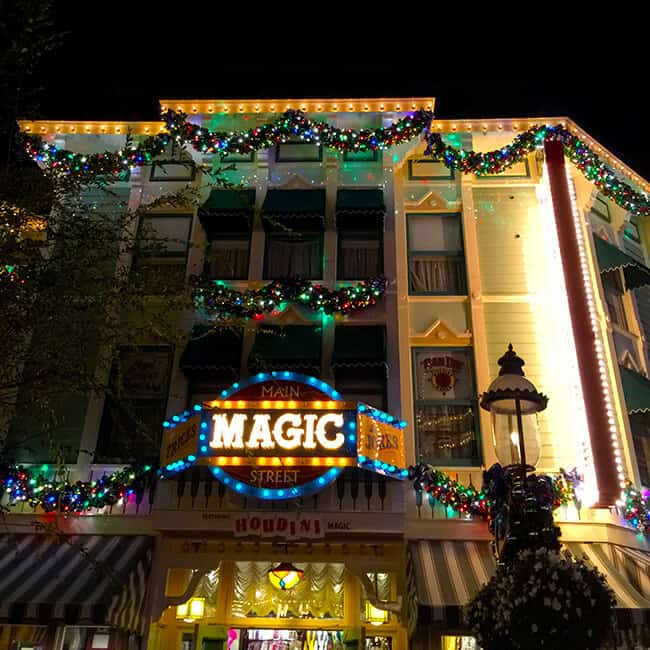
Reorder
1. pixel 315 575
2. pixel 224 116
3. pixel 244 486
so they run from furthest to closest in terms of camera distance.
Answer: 1. pixel 224 116
2. pixel 315 575
3. pixel 244 486

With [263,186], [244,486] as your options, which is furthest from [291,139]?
[244,486]

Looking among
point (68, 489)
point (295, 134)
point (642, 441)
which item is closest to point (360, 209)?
point (295, 134)

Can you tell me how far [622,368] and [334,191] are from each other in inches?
266

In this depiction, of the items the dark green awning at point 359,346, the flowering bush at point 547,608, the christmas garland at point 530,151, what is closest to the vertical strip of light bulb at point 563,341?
the christmas garland at point 530,151

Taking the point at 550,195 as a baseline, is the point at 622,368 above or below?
below

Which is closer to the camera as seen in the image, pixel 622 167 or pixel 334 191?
pixel 334 191

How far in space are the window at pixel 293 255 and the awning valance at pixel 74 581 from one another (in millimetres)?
5772

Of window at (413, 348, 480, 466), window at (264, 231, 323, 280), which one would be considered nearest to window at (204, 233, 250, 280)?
window at (264, 231, 323, 280)

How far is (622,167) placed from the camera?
50.1 ft

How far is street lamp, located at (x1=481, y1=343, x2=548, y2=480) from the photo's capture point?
6.75 m

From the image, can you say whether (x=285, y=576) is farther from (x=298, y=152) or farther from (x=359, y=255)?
(x=298, y=152)

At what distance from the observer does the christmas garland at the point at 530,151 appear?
13.5m

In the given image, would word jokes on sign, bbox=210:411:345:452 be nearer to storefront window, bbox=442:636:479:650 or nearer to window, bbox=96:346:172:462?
window, bbox=96:346:172:462

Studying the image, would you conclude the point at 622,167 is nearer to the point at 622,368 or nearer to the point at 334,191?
the point at 622,368
